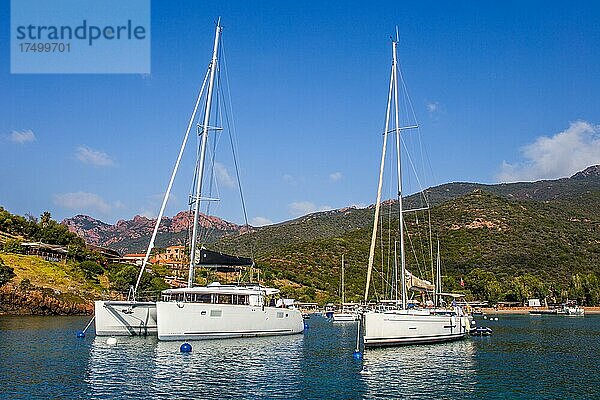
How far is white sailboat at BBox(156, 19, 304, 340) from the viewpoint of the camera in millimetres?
41344

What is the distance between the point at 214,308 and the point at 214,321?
0.93 metres

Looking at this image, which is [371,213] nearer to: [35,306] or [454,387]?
[35,306]

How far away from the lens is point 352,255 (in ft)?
415

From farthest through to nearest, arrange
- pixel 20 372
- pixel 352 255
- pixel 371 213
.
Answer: pixel 371 213 → pixel 352 255 → pixel 20 372

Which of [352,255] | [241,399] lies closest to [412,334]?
[241,399]

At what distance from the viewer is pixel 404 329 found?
39.4m

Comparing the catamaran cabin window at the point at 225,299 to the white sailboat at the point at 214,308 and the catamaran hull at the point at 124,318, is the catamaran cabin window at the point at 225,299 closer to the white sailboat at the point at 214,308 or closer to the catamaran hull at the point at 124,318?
the white sailboat at the point at 214,308

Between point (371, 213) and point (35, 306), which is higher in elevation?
point (371, 213)

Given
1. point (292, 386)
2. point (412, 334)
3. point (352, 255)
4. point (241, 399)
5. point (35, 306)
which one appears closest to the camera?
point (241, 399)

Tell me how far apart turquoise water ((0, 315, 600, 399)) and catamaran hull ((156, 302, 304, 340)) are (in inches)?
43.1

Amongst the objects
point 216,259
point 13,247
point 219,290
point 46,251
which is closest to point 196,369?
point 219,290

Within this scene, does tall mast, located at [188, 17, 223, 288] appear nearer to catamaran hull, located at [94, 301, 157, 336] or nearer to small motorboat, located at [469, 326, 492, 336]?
catamaran hull, located at [94, 301, 157, 336]

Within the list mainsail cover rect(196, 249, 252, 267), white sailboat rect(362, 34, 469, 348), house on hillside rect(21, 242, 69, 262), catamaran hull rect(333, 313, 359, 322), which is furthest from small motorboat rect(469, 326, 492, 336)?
house on hillside rect(21, 242, 69, 262)

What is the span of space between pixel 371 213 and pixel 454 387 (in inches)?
6218
